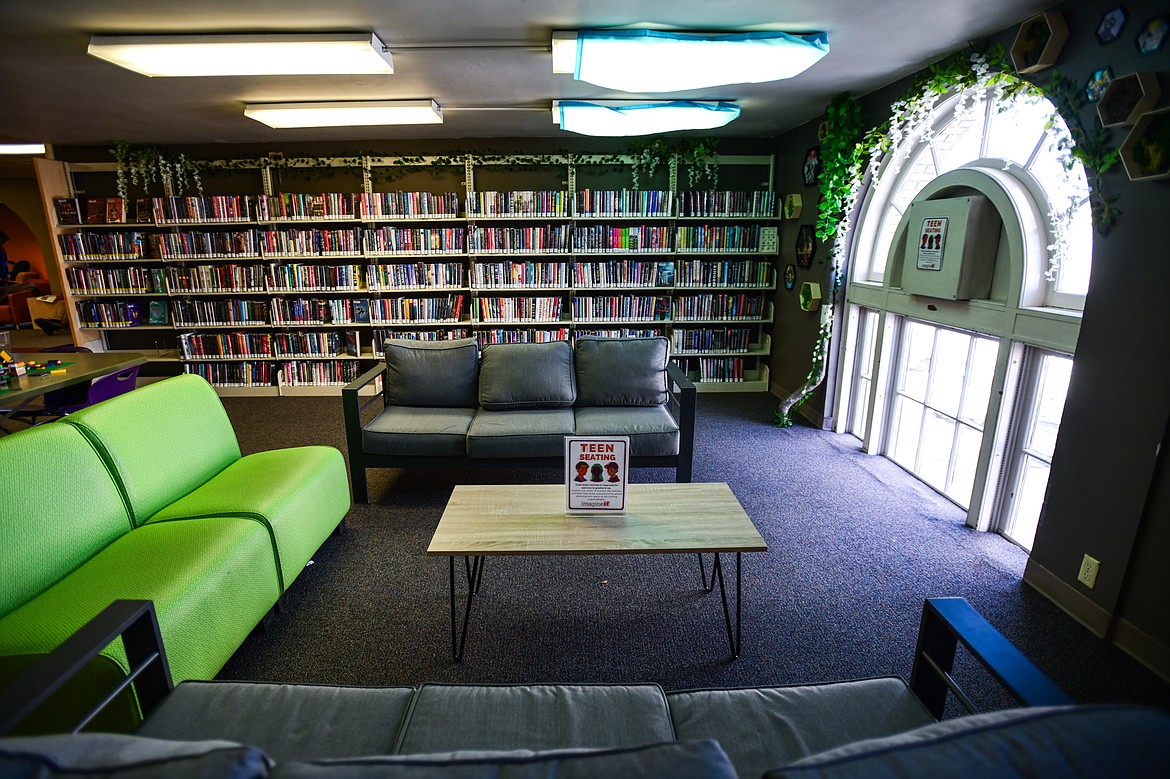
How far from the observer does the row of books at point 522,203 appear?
17.5ft

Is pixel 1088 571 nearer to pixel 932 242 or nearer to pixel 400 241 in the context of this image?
pixel 932 242

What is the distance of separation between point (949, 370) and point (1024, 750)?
10.9 ft

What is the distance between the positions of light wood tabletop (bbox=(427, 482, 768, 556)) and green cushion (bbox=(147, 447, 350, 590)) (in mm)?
724

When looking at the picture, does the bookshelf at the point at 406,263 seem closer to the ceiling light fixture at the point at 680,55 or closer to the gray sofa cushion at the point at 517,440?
the gray sofa cushion at the point at 517,440

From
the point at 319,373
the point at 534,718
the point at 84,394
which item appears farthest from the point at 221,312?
the point at 534,718

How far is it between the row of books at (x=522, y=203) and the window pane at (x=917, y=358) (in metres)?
3.22

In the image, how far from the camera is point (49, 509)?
5.93 feet

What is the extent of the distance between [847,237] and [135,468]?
4.59 metres

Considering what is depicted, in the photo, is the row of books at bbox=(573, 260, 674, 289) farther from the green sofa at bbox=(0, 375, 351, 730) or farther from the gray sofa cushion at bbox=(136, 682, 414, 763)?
the gray sofa cushion at bbox=(136, 682, 414, 763)

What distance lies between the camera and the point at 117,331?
5930mm

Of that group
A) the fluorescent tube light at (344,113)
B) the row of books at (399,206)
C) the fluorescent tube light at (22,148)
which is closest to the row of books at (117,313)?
the row of books at (399,206)

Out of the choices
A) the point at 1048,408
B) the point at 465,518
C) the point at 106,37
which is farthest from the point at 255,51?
the point at 1048,408

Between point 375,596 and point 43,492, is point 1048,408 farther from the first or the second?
point 43,492

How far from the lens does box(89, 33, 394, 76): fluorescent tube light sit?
2.52 m
